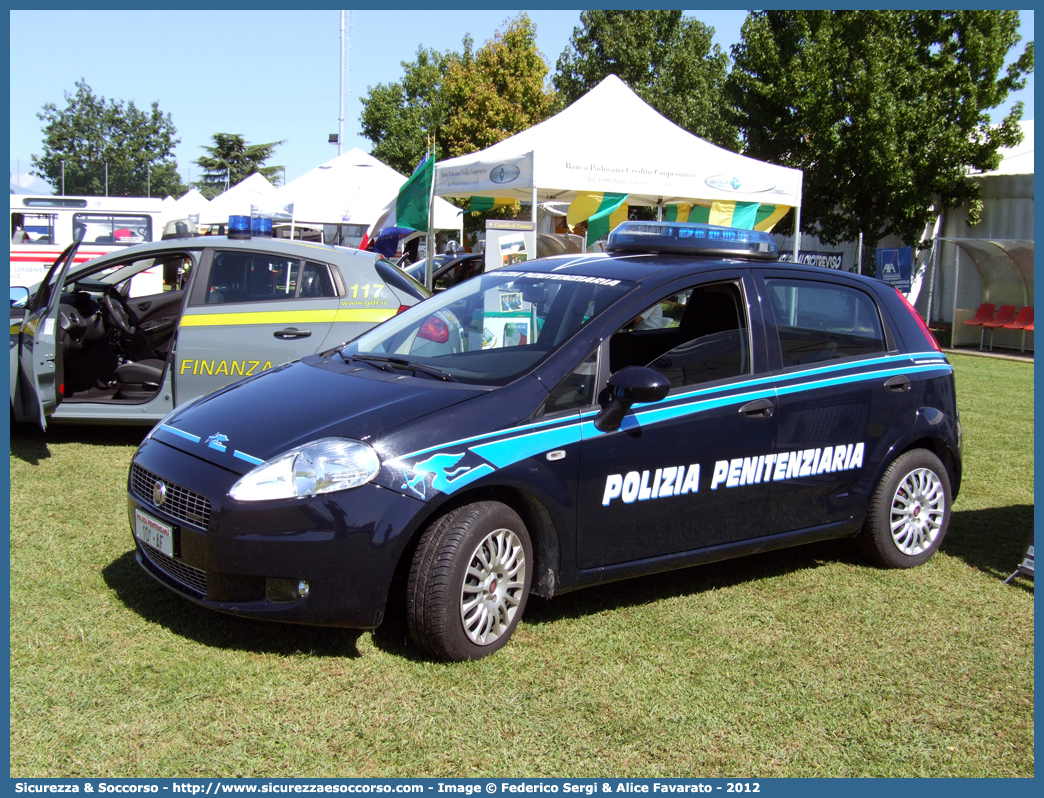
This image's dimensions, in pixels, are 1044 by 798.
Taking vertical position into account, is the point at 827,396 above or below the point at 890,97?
below

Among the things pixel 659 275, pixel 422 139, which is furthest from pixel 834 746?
pixel 422 139

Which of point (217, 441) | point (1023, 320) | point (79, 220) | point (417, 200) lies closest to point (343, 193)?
point (79, 220)

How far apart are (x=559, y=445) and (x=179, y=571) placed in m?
1.58

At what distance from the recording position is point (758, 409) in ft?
13.9

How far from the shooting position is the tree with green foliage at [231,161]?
8494 centimetres

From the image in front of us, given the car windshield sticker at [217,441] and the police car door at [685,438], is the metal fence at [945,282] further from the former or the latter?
the car windshield sticker at [217,441]

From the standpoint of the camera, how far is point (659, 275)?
424 cm

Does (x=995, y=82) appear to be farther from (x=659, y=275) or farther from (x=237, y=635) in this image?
(x=237, y=635)

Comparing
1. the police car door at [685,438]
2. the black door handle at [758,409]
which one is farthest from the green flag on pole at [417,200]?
the black door handle at [758,409]

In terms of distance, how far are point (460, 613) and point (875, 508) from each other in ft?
8.03

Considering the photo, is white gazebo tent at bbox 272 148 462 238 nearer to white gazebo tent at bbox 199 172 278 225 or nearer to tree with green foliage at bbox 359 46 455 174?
white gazebo tent at bbox 199 172 278 225

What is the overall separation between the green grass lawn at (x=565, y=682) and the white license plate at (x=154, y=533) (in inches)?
14.4

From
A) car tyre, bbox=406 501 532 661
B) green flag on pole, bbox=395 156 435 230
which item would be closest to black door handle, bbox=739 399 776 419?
car tyre, bbox=406 501 532 661

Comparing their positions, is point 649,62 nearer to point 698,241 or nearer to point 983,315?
point 983,315
